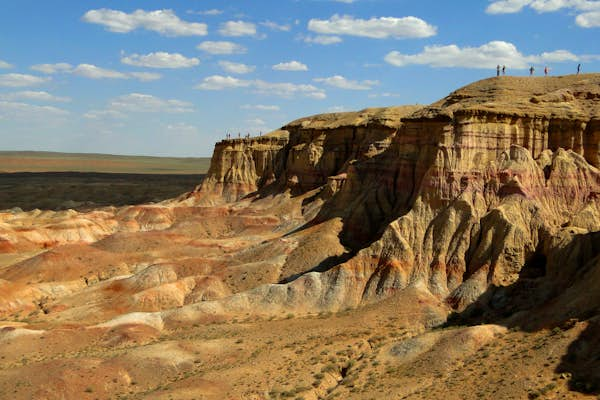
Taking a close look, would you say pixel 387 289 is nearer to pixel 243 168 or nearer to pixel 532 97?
pixel 532 97

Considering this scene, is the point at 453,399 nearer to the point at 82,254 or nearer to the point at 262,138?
the point at 82,254

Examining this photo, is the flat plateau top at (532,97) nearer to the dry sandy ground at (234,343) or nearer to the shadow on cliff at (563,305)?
the shadow on cliff at (563,305)

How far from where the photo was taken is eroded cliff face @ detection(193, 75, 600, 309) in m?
45.3

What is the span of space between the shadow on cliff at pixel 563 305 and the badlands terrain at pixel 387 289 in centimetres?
11

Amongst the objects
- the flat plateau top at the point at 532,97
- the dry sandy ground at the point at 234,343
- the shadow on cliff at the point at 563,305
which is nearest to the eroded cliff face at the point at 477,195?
the flat plateau top at the point at 532,97

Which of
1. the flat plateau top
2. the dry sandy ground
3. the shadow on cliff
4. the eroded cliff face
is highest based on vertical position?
the flat plateau top

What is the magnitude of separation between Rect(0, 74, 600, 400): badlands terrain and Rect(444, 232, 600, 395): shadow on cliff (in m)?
0.11

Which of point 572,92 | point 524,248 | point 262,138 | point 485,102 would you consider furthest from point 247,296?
point 262,138

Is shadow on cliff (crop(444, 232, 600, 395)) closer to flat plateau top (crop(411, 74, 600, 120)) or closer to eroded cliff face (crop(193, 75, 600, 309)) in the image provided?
eroded cliff face (crop(193, 75, 600, 309))

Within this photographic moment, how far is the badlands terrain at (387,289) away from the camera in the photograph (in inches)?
1313

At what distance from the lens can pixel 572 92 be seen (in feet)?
181

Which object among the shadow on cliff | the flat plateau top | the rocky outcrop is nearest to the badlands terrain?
the shadow on cliff

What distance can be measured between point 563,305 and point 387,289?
15094 mm

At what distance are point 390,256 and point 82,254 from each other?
37663mm
